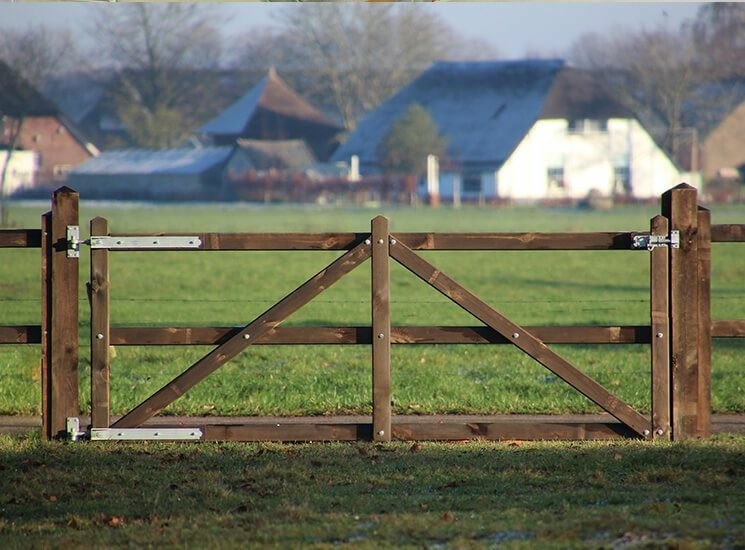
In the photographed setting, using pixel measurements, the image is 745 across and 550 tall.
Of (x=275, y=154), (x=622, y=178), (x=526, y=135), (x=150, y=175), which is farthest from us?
(x=275, y=154)

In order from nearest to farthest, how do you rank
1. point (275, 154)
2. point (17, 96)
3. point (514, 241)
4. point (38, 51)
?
point (514, 241) → point (17, 96) → point (38, 51) → point (275, 154)

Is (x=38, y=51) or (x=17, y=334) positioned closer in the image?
(x=17, y=334)

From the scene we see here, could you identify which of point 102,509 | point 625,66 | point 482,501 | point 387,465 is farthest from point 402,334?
point 625,66

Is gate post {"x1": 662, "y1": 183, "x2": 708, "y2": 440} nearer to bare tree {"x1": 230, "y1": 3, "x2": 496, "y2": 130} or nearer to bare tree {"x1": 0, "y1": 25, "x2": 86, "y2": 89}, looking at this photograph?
bare tree {"x1": 0, "y1": 25, "x2": 86, "y2": 89}

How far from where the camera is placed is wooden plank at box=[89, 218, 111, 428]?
28.8ft

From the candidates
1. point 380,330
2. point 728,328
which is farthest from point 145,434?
point 728,328

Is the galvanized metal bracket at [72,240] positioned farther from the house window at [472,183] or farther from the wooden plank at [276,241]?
the house window at [472,183]

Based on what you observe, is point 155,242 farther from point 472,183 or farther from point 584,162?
point 584,162

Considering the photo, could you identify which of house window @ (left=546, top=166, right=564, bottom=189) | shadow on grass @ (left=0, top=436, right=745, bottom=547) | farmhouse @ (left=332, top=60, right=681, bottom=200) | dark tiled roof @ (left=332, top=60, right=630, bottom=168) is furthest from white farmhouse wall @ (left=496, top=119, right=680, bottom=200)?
shadow on grass @ (left=0, top=436, right=745, bottom=547)

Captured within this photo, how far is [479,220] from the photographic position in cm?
5897

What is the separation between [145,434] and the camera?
8734mm

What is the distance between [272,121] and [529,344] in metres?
84.0

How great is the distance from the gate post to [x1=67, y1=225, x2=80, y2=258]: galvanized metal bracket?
4.17 m

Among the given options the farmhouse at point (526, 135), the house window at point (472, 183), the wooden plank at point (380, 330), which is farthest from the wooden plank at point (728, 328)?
the house window at point (472, 183)
